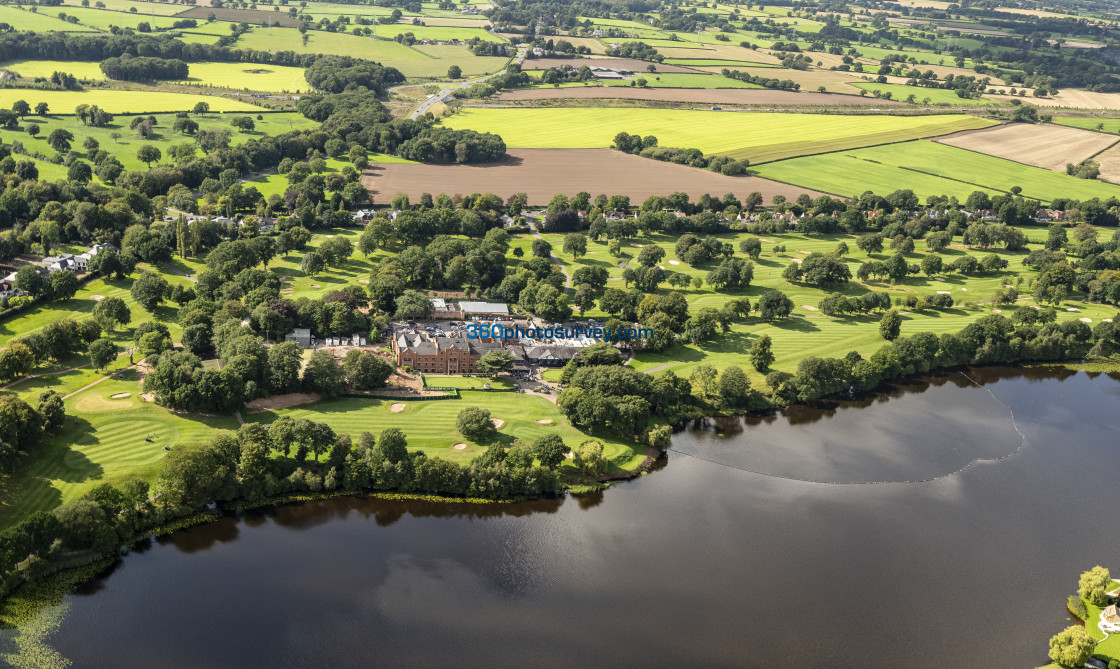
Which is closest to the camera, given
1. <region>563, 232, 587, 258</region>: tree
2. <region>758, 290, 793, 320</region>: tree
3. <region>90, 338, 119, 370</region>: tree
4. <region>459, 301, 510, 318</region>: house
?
<region>90, 338, 119, 370</region>: tree

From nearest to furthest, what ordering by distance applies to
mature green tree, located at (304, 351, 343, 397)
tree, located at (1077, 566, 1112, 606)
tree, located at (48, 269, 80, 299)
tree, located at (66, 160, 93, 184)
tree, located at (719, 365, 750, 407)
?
tree, located at (1077, 566, 1112, 606), mature green tree, located at (304, 351, 343, 397), tree, located at (719, 365, 750, 407), tree, located at (48, 269, 80, 299), tree, located at (66, 160, 93, 184)

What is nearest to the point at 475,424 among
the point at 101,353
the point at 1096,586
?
the point at 101,353

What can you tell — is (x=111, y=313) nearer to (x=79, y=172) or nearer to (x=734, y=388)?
(x=79, y=172)

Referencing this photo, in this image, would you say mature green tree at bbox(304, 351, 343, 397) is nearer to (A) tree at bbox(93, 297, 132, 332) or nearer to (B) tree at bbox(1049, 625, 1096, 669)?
(A) tree at bbox(93, 297, 132, 332)

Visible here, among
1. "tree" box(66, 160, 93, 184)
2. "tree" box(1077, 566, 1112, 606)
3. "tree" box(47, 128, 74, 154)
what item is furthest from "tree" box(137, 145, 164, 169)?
"tree" box(1077, 566, 1112, 606)

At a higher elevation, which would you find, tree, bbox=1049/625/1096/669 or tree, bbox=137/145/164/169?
tree, bbox=137/145/164/169

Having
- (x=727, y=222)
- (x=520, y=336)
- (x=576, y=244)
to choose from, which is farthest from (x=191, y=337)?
(x=727, y=222)
